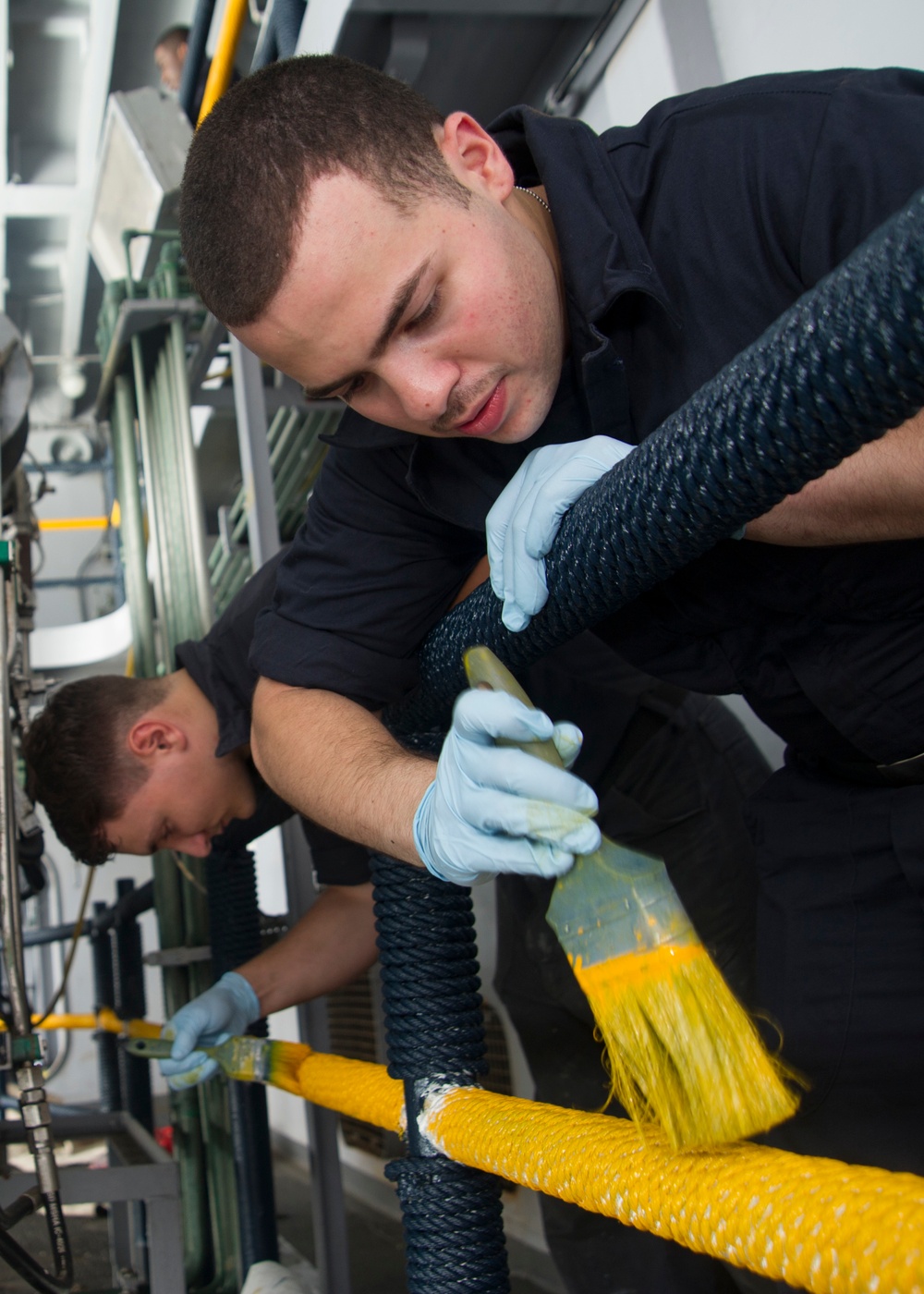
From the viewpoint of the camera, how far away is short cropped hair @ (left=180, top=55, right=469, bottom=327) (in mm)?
907

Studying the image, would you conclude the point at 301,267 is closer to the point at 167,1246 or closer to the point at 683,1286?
the point at 167,1246

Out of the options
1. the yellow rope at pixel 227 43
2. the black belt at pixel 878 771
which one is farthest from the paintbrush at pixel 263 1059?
the yellow rope at pixel 227 43

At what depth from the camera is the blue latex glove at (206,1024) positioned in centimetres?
166

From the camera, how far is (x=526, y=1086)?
265cm

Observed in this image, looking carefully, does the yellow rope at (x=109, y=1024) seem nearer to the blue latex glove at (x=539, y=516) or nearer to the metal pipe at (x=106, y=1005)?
the metal pipe at (x=106, y=1005)

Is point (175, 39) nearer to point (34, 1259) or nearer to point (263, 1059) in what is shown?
point (263, 1059)

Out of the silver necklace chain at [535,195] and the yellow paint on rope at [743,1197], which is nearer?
the yellow paint on rope at [743,1197]

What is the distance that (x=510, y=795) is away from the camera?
636mm

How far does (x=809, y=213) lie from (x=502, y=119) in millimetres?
402

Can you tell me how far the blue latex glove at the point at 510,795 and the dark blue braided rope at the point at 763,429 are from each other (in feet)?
0.35

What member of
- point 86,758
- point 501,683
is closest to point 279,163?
point 501,683

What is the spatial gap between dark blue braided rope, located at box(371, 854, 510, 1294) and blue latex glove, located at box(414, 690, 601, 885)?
0.19m

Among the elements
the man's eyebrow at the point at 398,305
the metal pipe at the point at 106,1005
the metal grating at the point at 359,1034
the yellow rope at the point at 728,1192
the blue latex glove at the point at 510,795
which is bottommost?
the metal grating at the point at 359,1034

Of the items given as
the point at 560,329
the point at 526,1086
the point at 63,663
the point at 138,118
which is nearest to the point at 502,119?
the point at 560,329
